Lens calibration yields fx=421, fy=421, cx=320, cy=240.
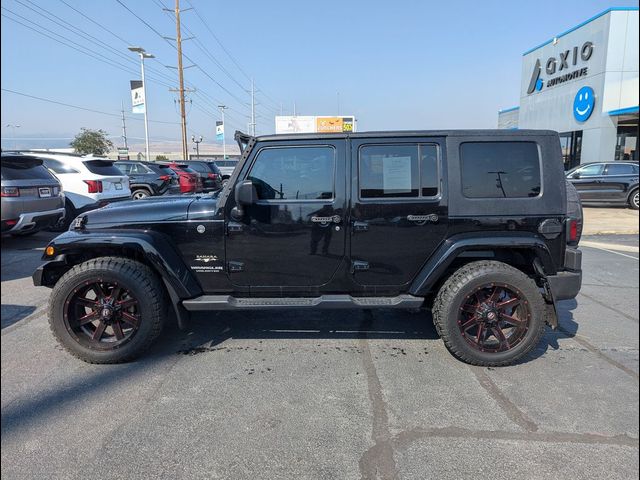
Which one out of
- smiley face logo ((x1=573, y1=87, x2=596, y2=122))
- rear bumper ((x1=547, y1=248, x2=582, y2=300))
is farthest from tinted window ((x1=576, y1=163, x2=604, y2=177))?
rear bumper ((x1=547, y1=248, x2=582, y2=300))

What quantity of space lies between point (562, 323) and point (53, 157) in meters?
10.7

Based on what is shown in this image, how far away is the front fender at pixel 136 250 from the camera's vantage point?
348 centimetres

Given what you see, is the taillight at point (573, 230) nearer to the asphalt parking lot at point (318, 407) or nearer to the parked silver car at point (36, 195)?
the asphalt parking lot at point (318, 407)

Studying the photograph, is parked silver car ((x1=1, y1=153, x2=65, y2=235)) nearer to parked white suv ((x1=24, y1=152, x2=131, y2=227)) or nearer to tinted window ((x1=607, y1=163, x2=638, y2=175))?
parked white suv ((x1=24, y1=152, x2=131, y2=227))

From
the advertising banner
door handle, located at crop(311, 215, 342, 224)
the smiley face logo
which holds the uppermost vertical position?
the advertising banner

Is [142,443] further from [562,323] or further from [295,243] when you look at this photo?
[562,323]

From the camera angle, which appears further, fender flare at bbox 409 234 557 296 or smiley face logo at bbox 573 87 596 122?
smiley face logo at bbox 573 87 596 122

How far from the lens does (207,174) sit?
18297mm

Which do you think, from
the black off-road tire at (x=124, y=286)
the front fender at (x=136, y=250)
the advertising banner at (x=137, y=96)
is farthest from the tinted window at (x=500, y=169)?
the advertising banner at (x=137, y=96)

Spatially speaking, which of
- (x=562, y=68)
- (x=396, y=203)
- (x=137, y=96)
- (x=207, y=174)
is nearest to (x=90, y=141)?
(x=137, y=96)

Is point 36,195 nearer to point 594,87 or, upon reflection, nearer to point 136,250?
point 136,250

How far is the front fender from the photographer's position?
3477 mm

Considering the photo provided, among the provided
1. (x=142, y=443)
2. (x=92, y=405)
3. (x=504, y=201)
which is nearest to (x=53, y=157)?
(x=92, y=405)

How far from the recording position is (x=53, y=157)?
32.2 ft
